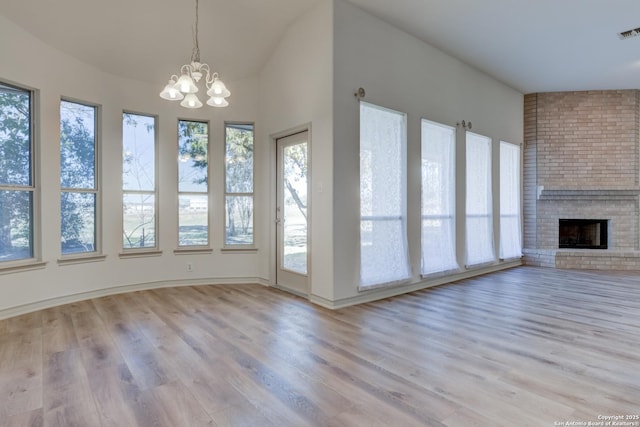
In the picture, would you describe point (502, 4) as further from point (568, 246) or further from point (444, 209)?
point (568, 246)

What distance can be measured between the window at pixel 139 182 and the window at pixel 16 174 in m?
1.02

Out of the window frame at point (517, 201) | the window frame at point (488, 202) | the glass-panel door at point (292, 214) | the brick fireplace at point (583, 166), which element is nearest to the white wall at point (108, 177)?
the glass-panel door at point (292, 214)

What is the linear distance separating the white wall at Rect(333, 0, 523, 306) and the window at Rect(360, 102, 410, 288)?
4.6 inches

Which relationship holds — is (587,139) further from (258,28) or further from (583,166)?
(258,28)

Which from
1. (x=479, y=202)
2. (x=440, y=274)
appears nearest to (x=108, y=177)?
(x=440, y=274)

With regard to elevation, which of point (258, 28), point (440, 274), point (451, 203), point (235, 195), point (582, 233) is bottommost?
point (440, 274)

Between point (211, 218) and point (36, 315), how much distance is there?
229 centimetres

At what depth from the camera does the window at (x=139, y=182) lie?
4840 mm

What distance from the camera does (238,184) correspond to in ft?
17.8

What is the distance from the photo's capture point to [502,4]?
414cm

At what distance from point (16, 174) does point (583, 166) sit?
30.5ft

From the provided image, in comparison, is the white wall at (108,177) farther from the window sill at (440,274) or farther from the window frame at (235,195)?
the window sill at (440,274)

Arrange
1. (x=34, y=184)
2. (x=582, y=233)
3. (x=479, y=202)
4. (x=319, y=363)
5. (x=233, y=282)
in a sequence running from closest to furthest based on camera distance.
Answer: (x=319, y=363)
(x=34, y=184)
(x=233, y=282)
(x=479, y=202)
(x=582, y=233)

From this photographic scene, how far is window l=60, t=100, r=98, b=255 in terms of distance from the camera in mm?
4328
